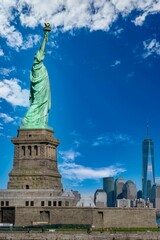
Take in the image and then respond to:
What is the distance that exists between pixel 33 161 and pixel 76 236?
2200cm

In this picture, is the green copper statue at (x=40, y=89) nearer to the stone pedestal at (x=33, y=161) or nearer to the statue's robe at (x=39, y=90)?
the statue's robe at (x=39, y=90)

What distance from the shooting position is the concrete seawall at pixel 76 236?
64.4 meters

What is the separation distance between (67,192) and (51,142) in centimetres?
834

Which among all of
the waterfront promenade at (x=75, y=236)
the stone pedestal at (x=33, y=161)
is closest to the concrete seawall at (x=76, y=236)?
the waterfront promenade at (x=75, y=236)

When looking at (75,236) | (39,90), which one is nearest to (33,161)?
(39,90)

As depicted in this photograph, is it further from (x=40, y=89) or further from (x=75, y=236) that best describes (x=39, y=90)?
(x=75, y=236)

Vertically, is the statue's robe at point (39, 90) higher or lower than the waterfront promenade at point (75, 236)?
higher

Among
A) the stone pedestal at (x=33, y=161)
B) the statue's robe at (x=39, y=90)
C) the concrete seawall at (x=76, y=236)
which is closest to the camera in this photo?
the concrete seawall at (x=76, y=236)

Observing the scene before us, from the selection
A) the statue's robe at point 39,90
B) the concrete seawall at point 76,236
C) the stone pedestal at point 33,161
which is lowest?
the concrete seawall at point 76,236

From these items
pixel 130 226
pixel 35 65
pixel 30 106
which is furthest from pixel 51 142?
pixel 130 226

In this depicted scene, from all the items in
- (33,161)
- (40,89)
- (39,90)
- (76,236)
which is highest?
(40,89)

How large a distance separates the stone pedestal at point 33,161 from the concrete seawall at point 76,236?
1732 cm

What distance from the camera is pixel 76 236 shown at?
2542 inches

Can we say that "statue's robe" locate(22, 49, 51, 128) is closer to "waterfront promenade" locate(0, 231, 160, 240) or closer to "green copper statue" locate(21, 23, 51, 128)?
"green copper statue" locate(21, 23, 51, 128)
